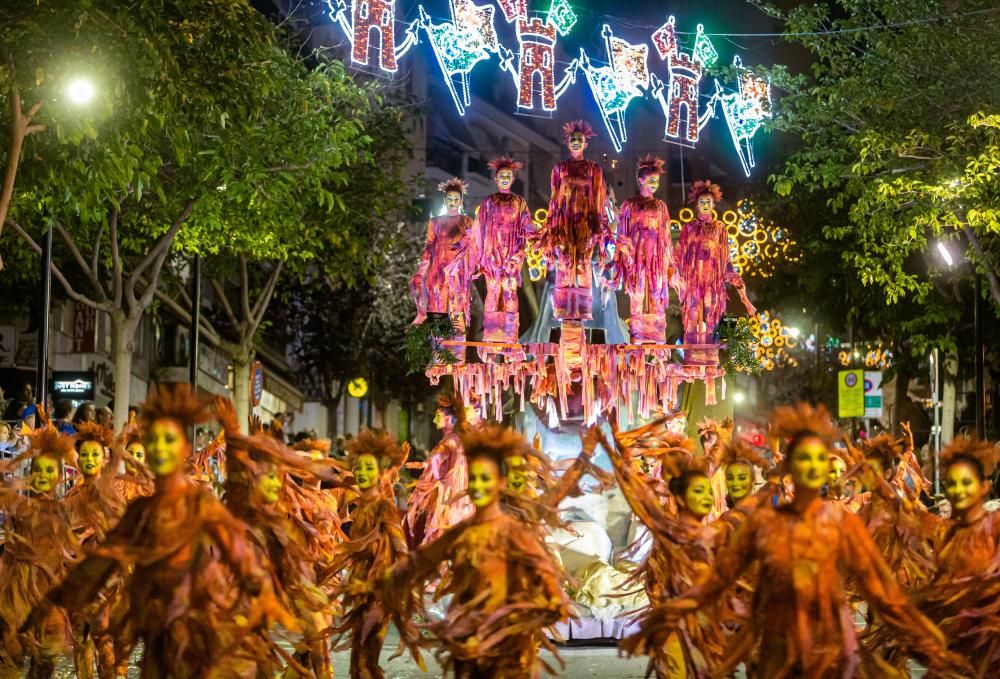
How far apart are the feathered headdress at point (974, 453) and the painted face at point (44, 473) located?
658 centimetres

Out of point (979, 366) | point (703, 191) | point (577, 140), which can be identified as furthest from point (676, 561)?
point (979, 366)

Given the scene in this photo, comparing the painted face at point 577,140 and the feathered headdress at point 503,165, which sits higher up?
the painted face at point 577,140

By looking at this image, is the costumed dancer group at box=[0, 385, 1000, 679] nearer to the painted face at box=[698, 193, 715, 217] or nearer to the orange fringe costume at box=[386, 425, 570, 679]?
the orange fringe costume at box=[386, 425, 570, 679]

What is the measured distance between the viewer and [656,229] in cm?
1773

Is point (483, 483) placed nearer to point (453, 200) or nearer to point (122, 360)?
point (453, 200)

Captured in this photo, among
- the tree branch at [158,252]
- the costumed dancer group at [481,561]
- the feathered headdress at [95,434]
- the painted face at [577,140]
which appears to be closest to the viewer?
the costumed dancer group at [481,561]

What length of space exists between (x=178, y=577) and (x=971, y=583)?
5052 millimetres

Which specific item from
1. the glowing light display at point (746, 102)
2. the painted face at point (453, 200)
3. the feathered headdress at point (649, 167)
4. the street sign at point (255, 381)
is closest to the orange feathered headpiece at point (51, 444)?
the painted face at point (453, 200)

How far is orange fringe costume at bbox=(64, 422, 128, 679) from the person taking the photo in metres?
10.9

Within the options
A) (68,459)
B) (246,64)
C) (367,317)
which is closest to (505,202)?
(246,64)

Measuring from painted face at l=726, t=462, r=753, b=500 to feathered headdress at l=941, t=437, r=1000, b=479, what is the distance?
73.7 inches

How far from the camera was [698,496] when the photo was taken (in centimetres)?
1094

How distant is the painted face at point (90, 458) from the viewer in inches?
488

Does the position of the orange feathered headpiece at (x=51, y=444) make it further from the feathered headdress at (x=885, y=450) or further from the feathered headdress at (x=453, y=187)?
the feathered headdress at (x=453, y=187)
